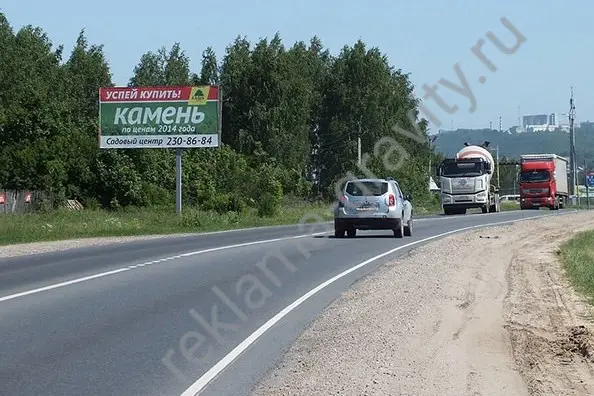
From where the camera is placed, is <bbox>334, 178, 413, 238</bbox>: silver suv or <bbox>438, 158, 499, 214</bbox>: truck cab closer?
<bbox>334, 178, 413, 238</bbox>: silver suv

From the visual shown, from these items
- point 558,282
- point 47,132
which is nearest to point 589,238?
point 558,282

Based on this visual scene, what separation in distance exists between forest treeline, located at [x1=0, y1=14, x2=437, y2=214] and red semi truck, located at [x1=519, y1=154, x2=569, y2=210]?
23.8 ft

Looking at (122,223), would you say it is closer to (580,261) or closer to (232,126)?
(580,261)

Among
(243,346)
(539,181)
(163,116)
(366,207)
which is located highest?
(163,116)

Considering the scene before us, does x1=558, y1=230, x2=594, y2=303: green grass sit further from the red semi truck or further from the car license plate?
the red semi truck

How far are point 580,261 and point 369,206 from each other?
23.5 ft

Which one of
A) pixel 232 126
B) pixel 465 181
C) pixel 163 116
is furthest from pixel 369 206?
pixel 232 126

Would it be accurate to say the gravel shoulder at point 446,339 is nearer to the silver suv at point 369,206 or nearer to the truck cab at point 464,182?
the silver suv at point 369,206

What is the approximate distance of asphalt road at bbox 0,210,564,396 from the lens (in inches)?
359

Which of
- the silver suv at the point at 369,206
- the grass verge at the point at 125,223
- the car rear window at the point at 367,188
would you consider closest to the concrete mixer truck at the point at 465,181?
the grass verge at the point at 125,223

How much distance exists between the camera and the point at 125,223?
41.0 meters

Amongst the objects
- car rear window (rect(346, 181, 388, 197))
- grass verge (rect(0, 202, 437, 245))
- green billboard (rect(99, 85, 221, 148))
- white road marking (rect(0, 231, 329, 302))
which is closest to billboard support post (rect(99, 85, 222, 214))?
green billboard (rect(99, 85, 221, 148))

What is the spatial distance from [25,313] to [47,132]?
166 feet

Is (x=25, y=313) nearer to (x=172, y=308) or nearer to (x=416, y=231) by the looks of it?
(x=172, y=308)
